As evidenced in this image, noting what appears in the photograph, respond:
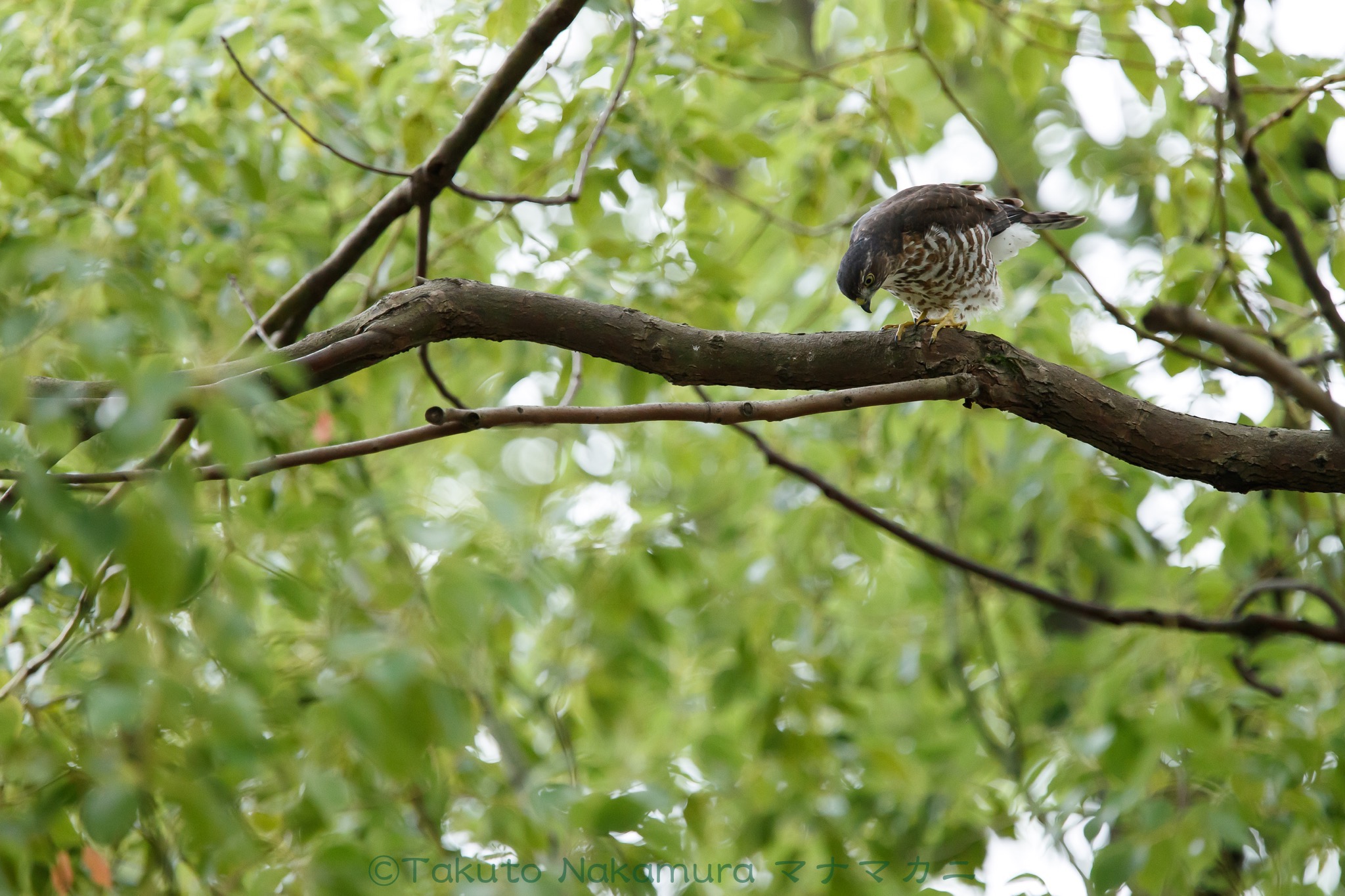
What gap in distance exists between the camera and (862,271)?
3.08 meters

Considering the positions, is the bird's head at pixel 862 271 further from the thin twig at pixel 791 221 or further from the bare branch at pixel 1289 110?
the bare branch at pixel 1289 110

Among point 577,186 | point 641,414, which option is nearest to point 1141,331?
point 641,414

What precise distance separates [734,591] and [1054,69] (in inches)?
96.3

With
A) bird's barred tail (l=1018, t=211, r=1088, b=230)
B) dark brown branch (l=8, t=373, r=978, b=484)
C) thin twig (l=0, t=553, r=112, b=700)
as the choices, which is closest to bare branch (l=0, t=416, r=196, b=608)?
thin twig (l=0, t=553, r=112, b=700)

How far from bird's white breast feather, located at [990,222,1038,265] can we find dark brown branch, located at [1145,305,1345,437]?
7.51ft

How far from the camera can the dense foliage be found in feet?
5.80

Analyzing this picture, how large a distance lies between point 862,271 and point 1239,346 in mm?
2010

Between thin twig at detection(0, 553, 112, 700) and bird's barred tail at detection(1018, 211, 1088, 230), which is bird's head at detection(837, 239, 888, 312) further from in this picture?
thin twig at detection(0, 553, 112, 700)

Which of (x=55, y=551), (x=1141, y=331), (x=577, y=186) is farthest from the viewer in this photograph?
(x=577, y=186)

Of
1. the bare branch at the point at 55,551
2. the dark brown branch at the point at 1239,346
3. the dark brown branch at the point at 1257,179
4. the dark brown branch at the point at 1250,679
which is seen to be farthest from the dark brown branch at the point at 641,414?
the dark brown branch at the point at 1250,679

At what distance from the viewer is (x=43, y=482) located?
3.35 ft

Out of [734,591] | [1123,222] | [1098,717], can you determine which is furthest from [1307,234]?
[1123,222]

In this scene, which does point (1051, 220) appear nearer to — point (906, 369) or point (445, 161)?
point (906, 369)

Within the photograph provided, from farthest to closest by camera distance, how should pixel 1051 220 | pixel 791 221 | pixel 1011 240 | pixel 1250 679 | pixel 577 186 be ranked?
pixel 791 221 → pixel 1011 240 → pixel 1051 220 → pixel 1250 679 → pixel 577 186
